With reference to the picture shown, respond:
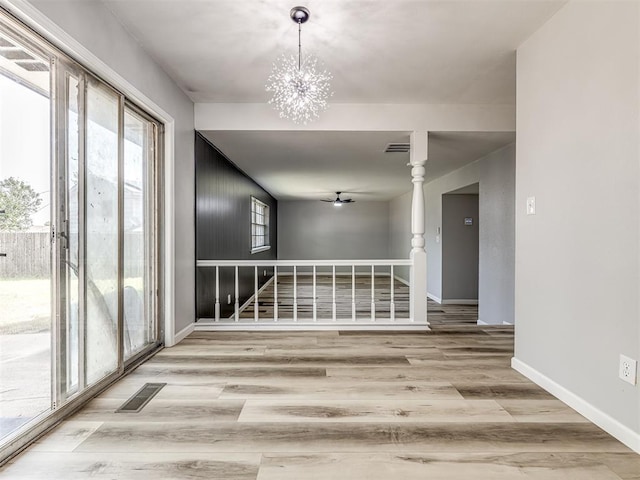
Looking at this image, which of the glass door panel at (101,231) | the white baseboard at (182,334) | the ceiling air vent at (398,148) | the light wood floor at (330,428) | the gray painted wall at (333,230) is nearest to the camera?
the light wood floor at (330,428)

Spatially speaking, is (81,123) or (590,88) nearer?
(590,88)

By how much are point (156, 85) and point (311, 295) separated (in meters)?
4.51

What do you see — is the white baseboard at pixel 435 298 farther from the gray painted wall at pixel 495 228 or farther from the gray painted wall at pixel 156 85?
the gray painted wall at pixel 156 85

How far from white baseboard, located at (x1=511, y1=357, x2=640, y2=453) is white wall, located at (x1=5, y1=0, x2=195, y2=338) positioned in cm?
289

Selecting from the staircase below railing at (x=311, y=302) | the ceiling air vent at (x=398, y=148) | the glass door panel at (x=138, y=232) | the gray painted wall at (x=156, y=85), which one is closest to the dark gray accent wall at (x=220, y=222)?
the staircase below railing at (x=311, y=302)

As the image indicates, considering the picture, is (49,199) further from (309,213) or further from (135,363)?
(309,213)

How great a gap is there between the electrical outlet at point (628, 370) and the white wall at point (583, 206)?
27 millimetres

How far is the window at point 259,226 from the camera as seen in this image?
22.7ft

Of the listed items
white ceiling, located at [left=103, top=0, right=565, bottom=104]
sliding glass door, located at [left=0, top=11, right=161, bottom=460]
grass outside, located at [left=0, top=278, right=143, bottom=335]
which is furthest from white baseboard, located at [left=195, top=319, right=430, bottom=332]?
white ceiling, located at [left=103, top=0, right=565, bottom=104]

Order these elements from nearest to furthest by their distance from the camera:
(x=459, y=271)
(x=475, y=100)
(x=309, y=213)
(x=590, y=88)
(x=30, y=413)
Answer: (x=30, y=413), (x=590, y=88), (x=475, y=100), (x=459, y=271), (x=309, y=213)

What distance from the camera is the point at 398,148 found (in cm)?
411

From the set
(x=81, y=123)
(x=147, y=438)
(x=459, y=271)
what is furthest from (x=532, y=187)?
(x=459, y=271)

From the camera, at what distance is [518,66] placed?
96.8 inches

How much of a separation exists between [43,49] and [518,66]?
2.98 m
